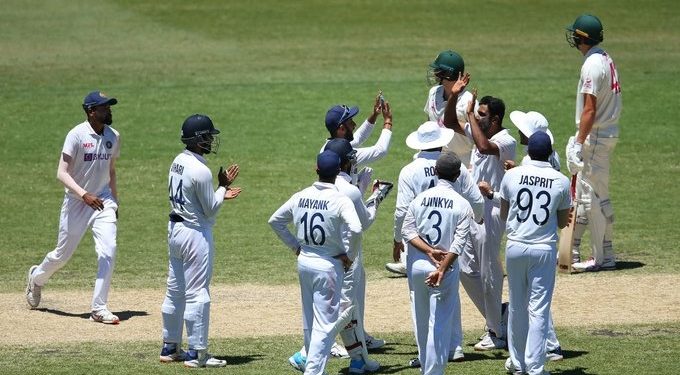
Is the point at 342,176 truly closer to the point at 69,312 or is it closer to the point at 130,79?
the point at 69,312

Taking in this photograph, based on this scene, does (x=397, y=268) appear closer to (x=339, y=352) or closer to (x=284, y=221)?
(x=339, y=352)

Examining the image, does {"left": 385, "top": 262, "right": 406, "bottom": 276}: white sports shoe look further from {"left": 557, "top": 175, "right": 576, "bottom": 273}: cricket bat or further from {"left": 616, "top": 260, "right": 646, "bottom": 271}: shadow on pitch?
{"left": 616, "top": 260, "right": 646, "bottom": 271}: shadow on pitch

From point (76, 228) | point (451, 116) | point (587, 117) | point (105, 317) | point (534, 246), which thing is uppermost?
point (587, 117)

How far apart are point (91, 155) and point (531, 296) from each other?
17.2 feet

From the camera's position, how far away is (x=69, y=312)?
13305 mm

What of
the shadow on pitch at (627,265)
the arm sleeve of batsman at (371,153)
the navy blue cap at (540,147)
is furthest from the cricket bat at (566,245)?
the navy blue cap at (540,147)

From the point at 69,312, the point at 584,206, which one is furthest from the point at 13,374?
the point at 584,206

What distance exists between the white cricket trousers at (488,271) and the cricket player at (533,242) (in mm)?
1095

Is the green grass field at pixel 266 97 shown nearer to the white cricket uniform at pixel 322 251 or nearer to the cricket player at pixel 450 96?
the white cricket uniform at pixel 322 251

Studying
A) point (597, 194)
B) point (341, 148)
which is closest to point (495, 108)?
point (341, 148)

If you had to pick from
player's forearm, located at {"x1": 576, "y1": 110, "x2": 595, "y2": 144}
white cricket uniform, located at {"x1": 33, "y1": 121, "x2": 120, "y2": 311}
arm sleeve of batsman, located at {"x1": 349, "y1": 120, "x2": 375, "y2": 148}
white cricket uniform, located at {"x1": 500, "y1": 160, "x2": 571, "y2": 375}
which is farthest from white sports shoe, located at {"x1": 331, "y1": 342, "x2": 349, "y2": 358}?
player's forearm, located at {"x1": 576, "y1": 110, "x2": 595, "y2": 144}

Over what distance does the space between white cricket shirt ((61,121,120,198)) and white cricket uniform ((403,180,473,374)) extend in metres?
4.27

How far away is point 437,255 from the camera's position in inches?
400

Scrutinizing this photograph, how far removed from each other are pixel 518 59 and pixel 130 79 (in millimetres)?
8474
